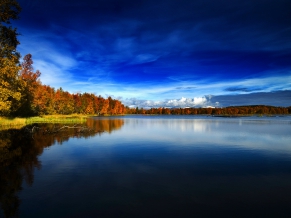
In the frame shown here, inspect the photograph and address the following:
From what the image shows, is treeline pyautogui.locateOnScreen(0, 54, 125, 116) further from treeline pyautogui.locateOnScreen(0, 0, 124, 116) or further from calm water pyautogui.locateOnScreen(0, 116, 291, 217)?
calm water pyautogui.locateOnScreen(0, 116, 291, 217)

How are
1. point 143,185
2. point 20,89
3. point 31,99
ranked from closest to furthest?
point 143,185 → point 20,89 → point 31,99

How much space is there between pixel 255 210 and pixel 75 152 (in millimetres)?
19489

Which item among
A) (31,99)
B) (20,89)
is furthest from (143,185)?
(31,99)

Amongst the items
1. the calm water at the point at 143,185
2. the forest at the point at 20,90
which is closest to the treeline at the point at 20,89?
the forest at the point at 20,90

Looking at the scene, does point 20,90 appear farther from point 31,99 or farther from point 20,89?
point 31,99

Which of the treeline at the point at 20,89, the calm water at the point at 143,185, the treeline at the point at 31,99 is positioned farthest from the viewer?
the treeline at the point at 31,99

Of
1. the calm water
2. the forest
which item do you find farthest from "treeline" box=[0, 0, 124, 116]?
the calm water

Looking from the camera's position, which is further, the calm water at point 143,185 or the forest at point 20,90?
the forest at point 20,90

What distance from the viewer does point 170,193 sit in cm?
1178

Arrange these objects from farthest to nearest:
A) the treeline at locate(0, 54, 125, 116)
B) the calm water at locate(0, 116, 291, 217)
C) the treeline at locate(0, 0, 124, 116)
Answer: the treeline at locate(0, 54, 125, 116) < the treeline at locate(0, 0, 124, 116) < the calm water at locate(0, 116, 291, 217)

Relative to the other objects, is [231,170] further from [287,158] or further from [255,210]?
[287,158]

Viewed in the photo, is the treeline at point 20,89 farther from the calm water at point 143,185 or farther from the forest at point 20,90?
the calm water at point 143,185

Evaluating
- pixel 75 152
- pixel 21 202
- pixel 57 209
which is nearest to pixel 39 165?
pixel 75 152

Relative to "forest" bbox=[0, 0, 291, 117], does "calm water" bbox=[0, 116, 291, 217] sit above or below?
below
